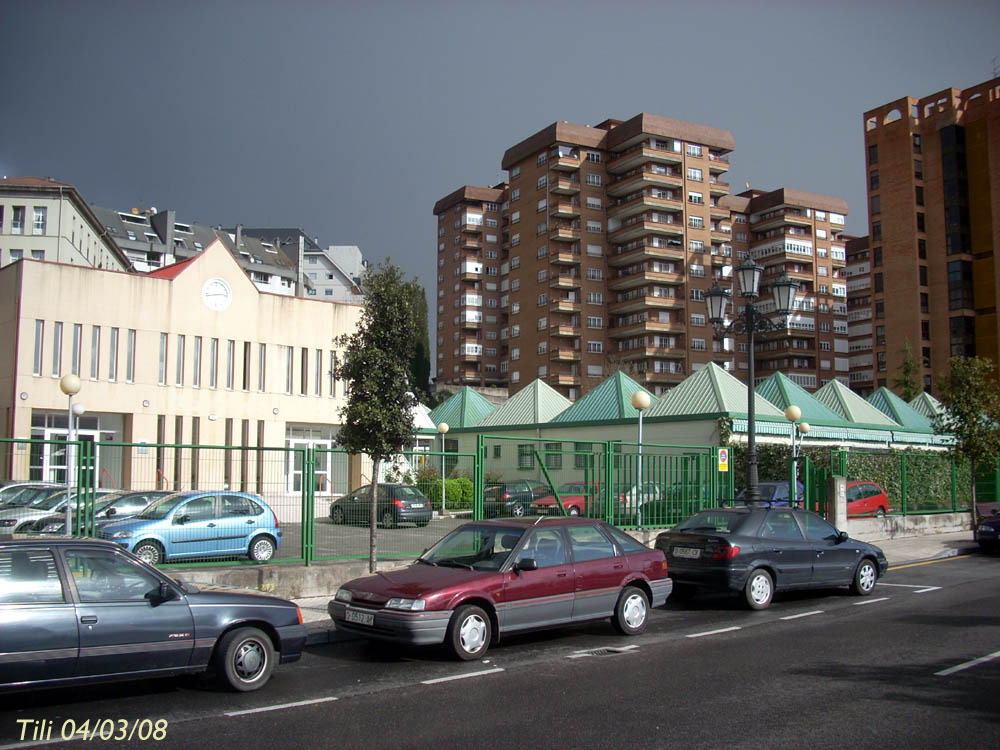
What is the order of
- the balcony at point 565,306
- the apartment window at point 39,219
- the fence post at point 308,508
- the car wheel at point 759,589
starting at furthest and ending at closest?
the balcony at point 565,306
the apartment window at point 39,219
the fence post at point 308,508
the car wheel at point 759,589

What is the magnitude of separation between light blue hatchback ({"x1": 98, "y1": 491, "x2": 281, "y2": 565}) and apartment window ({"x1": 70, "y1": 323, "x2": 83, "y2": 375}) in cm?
1800

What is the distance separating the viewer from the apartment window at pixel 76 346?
2908cm

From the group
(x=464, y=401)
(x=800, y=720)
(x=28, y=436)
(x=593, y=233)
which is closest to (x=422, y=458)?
(x=800, y=720)

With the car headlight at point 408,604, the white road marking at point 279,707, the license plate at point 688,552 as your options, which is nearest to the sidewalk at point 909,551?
the car headlight at point 408,604

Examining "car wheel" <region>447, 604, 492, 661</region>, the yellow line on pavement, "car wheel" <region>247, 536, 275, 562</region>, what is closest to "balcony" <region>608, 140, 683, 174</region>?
the yellow line on pavement

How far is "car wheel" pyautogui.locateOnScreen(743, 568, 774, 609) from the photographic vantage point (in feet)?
41.6

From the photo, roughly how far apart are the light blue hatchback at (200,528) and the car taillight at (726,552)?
22.6ft

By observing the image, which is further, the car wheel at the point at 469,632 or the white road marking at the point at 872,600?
the white road marking at the point at 872,600

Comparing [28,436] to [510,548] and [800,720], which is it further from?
[800,720]

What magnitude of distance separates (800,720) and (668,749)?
1406 mm

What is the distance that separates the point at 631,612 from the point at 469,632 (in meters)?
2.59

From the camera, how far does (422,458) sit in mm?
15383

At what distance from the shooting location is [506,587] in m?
9.40

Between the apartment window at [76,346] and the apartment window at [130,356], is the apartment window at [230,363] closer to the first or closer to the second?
the apartment window at [130,356]
